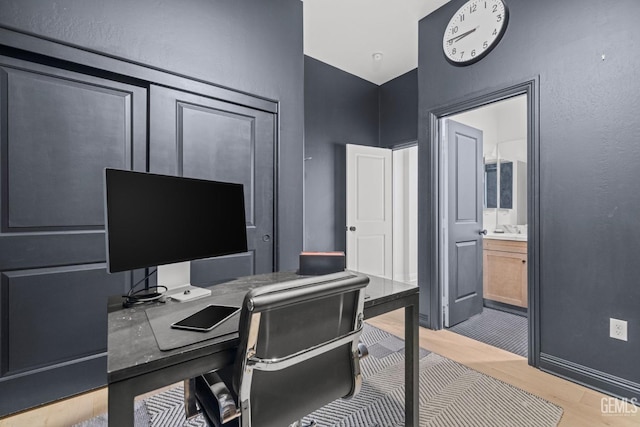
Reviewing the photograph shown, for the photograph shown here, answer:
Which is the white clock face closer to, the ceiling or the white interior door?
the ceiling

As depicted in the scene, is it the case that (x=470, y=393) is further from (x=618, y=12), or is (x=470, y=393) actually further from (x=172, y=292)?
(x=618, y=12)

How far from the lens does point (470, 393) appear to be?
195 centimetres

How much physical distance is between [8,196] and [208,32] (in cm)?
163

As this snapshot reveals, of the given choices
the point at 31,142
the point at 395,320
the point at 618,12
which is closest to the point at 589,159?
the point at 618,12

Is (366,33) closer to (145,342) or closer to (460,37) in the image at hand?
(460,37)

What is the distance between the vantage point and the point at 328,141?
13.7 ft

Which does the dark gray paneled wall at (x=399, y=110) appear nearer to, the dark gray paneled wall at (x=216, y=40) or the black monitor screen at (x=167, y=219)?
the dark gray paneled wall at (x=216, y=40)

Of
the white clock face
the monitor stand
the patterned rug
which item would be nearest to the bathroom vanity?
the patterned rug

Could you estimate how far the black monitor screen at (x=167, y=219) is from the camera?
1.19 metres

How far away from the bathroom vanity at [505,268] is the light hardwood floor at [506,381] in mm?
1086

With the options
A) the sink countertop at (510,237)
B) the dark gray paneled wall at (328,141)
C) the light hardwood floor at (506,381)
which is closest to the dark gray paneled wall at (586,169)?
the light hardwood floor at (506,381)

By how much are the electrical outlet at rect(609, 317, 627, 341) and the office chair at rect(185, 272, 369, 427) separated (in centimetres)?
179

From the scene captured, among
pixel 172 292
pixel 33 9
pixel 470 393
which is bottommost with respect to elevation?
pixel 470 393

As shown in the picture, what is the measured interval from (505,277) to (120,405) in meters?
3.76
